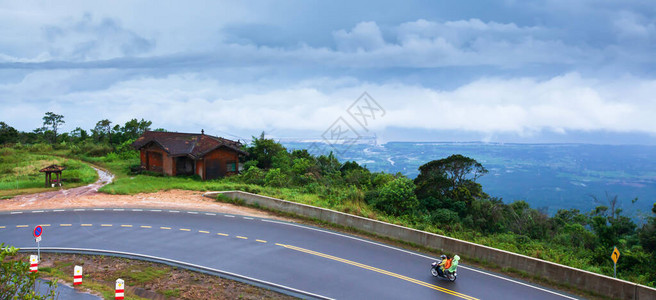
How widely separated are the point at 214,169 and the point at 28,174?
1784 centimetres

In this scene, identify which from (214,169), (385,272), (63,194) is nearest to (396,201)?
(385,272)

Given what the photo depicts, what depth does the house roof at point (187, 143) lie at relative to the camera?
34625 millimetres

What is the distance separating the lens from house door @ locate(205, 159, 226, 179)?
113 ft

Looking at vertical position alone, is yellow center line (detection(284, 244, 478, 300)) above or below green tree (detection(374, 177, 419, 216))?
below

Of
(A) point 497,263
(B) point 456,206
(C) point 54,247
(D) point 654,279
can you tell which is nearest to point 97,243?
(C) point 54,247

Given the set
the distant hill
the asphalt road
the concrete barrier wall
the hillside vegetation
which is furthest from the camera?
the distant hill

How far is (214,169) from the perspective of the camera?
34844 mm

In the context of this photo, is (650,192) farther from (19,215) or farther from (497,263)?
(19,215)

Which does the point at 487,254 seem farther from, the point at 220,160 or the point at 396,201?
the point at 220,160

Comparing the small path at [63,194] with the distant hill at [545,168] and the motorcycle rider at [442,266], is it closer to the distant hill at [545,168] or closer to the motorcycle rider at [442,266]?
the distant hill at [545,168]

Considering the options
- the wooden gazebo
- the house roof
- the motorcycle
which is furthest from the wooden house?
the motorcycle

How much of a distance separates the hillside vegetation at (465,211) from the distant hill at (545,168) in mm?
11615

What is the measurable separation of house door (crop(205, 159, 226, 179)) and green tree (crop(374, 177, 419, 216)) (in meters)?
19.1

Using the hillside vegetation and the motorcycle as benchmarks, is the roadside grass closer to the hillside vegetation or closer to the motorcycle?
the hillside vegetation
